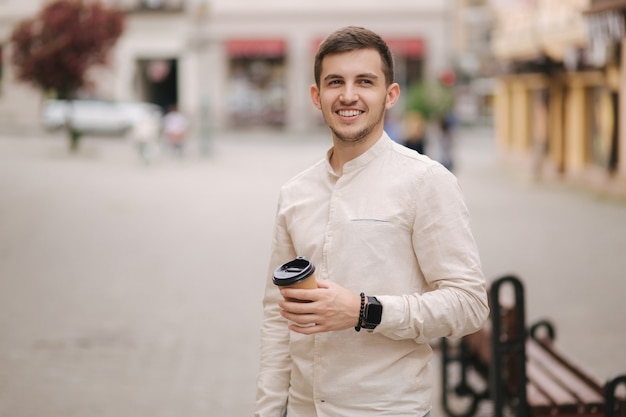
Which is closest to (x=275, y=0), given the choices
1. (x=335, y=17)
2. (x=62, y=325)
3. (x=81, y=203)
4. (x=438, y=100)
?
(x=335, y=17)

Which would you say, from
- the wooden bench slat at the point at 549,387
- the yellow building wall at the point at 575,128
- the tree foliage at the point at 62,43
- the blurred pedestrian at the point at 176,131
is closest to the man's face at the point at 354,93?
the wooden bench slat at the point at 549,387

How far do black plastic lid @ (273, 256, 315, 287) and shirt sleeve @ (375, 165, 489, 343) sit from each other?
22 cm

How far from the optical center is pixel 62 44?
30.6 m

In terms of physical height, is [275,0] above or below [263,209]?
above

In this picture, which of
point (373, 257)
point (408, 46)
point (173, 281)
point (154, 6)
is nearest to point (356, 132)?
point (373, 257)

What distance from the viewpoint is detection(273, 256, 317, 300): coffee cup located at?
2.38m

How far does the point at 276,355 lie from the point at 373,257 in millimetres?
486

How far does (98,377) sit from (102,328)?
148 cm

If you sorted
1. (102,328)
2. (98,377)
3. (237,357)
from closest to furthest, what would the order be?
(98,377), (237,357), (102,328)

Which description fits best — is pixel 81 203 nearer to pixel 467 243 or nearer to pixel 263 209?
pixel 263 209

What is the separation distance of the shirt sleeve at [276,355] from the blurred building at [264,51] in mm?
41257

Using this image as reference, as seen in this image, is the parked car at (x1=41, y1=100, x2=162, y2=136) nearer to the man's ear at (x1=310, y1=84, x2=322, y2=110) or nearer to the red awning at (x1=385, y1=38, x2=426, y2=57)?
the red awning at (x1=385, y1=38, x2=426, y2=57)

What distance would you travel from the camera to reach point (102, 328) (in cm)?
827

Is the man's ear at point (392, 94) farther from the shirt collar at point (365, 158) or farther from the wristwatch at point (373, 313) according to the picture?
the wristwatch at point (373, 313)
